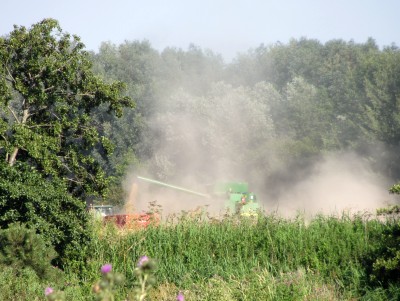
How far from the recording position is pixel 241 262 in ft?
52.0

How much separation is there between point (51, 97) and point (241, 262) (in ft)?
30.4

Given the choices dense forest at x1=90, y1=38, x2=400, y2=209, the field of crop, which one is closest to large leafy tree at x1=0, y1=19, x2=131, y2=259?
the field of crop

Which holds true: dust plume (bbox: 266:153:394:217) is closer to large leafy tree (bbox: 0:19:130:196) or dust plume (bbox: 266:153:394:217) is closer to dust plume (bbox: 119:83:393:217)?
dust plume (bbox: 119:83:393:217)

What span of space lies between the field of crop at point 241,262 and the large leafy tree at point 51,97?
10.1 feet

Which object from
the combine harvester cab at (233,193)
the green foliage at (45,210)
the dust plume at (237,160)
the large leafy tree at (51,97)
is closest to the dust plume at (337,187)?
the dust plume at (237,160)

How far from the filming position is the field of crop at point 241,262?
14.0m

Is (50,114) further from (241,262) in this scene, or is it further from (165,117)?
(165,117)

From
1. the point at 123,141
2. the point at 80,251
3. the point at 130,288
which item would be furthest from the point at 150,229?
the point at 123,141

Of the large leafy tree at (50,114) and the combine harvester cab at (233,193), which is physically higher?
the large leafy tree at (50,114)

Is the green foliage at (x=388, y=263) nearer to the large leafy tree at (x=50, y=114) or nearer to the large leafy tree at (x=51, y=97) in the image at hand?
the large leafy tree at (x=50, y=114)

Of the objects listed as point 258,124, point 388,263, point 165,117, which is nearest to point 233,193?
point 388,263

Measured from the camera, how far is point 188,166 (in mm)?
67312

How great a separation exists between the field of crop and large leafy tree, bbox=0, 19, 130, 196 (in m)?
3.07

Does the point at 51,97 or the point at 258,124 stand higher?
the point at 258,124
